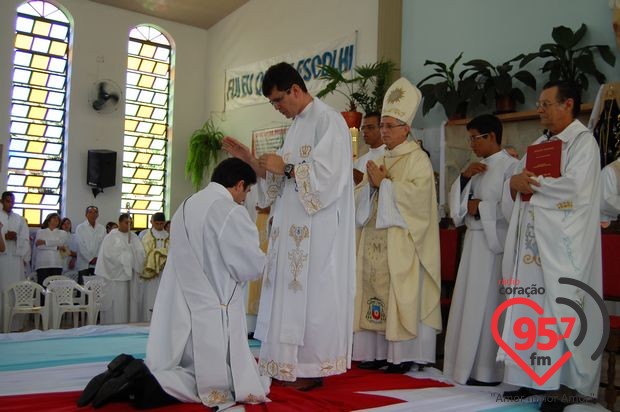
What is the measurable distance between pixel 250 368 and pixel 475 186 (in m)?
2.31

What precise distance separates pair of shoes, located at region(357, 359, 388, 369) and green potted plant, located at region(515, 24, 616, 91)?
10.6 feet

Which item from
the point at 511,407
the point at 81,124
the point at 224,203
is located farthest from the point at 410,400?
the point at 81,124

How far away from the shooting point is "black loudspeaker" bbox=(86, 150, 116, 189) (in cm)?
1259

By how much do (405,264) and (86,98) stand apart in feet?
33.3

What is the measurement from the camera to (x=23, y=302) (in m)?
7.67

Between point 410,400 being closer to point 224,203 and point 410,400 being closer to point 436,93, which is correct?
point 224,203

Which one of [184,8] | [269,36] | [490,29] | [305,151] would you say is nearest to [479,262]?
[305,151]

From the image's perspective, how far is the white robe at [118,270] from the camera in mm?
9266

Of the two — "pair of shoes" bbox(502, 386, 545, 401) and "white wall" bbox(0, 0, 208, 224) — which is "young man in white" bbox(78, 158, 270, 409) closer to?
"pair of shoes" bbox(502, 386, 545, 401)

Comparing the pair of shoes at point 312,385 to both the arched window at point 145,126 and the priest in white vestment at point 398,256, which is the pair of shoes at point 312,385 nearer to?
the priest in white vestment at point 398,256

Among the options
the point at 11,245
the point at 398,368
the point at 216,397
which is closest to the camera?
the point at 216,397

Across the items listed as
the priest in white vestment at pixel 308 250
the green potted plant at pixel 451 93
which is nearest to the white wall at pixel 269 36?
the green potted plant at pixel 451 93

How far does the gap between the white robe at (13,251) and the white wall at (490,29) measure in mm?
6241

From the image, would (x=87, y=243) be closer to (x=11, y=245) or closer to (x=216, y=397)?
(x=11, y=245)
